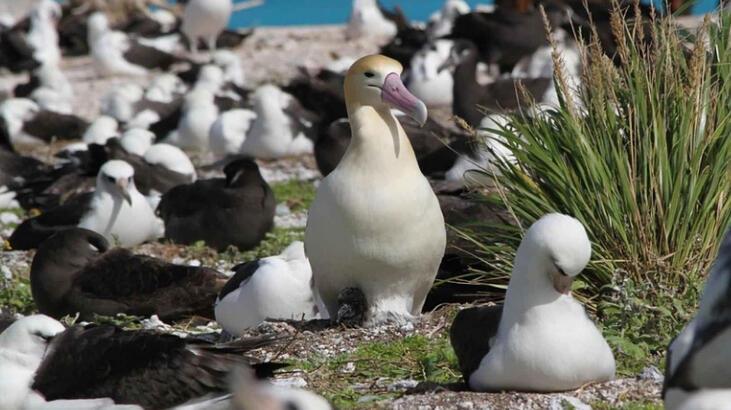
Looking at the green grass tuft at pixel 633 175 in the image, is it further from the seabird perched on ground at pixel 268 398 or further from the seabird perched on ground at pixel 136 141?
the seabird perched on ground at pixel 136 141

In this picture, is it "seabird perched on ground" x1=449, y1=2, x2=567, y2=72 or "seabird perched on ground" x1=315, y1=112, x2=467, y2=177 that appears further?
"seabird perched on ground" x1=449, y1=2, x2=567, y2=72

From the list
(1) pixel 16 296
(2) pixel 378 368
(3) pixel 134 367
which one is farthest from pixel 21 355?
(1) pixel 16 296

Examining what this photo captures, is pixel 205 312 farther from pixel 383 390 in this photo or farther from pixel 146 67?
pixel 146 67

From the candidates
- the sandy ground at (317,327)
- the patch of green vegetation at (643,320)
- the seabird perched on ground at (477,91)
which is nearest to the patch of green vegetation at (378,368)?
the sandy ground at (317,327)

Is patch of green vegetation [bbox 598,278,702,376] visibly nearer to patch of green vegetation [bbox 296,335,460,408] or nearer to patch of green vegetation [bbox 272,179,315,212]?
patch of green vegetation [bbox 296,335,460,408]

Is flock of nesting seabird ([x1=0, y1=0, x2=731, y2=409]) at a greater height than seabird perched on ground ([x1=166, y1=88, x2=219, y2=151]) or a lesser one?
greater

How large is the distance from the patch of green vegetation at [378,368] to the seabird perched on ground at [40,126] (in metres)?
11.8

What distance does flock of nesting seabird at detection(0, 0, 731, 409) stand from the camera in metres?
6.14

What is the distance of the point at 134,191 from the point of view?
12.6 metres

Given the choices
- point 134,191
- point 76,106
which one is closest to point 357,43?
point 76,106

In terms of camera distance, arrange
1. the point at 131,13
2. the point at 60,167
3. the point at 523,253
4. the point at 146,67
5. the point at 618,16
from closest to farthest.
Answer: the point at 523,253, the point at 618,16, the point at 60,167, the point at 146,67, the point at 131,13

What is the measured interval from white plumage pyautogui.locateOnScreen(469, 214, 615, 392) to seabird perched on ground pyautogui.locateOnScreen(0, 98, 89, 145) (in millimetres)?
13087

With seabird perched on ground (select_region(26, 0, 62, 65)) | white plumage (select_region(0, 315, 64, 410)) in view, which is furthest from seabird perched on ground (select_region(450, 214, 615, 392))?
seabird perched on ground (select_region(26, 0, 62, 65))

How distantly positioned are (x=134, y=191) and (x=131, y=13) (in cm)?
1734
